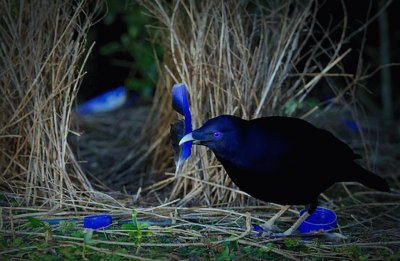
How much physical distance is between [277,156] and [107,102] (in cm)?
404

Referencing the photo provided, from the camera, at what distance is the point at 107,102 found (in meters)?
6.97

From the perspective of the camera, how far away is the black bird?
3129 mm

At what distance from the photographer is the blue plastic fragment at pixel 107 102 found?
22.0 ft

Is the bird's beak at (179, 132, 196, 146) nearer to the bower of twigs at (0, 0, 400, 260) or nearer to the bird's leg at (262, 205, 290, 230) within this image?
the bower of twigs at (0, 0, 400, 260)

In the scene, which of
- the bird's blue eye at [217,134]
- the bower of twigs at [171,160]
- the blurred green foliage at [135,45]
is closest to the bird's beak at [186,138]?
the bird's blue eye at [217,134]

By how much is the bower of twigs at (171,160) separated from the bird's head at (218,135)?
1.46 ft

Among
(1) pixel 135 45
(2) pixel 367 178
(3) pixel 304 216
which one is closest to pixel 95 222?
(3) pixel 304 216

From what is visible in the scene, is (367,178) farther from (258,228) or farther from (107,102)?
(107,102)

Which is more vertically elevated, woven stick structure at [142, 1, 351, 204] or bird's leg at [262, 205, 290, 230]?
woven stick structure at [142, 1, 351, 204]

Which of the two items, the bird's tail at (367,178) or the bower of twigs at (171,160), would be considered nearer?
the bower of twigs at (171,160)

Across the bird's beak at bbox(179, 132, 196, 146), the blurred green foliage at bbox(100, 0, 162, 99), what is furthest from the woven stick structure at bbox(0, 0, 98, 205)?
the blurred green foliage at bbox(100, 0, 162, 99)

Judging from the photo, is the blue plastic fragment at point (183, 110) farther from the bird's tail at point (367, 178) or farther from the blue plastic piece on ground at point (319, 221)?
the bird's tail at point (367, 178)

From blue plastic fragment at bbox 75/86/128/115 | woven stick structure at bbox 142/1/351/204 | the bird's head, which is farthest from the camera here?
blue plastic fragment at bbox 75/86/128/115

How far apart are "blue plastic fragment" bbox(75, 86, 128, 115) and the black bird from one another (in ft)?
11.2
